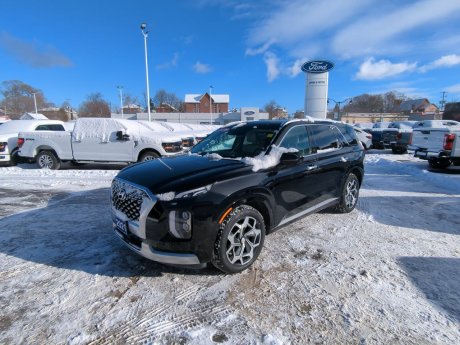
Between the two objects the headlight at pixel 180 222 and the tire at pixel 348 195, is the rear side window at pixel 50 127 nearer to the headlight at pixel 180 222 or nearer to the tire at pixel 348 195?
the headlight at pixel 180 222

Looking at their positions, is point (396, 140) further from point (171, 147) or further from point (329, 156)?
point (329, 156)

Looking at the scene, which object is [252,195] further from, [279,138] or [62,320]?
[62,320]

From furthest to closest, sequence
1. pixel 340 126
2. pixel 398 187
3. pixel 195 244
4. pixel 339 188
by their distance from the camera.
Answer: pixel 398 187, pixel 340 126, pixel 339 188, pixel 195 244

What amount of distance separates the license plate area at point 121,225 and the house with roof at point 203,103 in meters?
78.1

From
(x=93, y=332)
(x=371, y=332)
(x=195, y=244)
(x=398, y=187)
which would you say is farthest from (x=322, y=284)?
(x=398, y=187)

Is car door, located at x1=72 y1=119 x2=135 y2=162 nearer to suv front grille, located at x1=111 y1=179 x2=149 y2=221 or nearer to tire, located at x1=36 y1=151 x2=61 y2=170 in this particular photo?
tire, located at x1=36 y1=151 x2=61 y2=170

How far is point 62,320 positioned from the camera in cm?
255

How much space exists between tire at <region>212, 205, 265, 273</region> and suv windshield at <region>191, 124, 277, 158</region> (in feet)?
3.19

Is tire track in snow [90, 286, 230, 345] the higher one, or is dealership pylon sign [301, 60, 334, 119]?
dealership pylon sign [301, 60, 334, 119]

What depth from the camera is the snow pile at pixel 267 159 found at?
3.50 metres

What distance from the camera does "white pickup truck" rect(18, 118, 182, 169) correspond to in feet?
31.6

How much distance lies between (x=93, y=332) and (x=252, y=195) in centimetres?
200

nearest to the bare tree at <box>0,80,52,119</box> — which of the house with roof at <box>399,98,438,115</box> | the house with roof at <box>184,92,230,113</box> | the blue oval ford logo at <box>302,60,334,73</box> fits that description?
the house with roof at <box>184,92,230,113</box>

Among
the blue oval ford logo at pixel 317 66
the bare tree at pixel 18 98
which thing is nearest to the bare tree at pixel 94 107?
the bare tree at pixel 18 98
